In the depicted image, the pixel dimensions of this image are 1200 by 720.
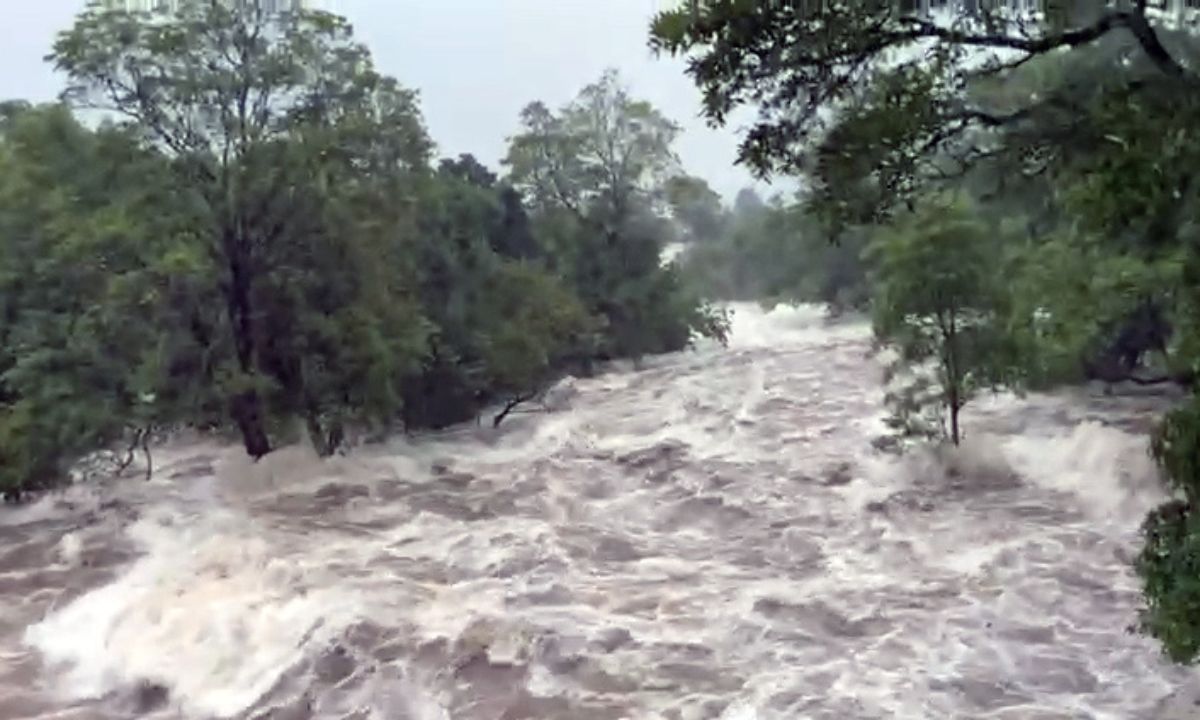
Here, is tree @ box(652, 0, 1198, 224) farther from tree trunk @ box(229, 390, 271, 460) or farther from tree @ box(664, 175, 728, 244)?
tree @ box(664, 175, 728, 244)

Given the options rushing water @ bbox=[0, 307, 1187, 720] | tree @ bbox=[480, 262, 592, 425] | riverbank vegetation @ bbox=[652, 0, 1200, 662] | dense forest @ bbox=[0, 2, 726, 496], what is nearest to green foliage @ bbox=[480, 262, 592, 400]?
tree @ bbox=[480, 262, 592, 425]

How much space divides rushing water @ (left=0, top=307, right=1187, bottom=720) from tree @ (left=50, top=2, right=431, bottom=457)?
4.62 ft

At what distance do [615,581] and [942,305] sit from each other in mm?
5571

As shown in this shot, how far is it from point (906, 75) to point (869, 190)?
2.04 ft

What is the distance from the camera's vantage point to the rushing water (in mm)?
8258

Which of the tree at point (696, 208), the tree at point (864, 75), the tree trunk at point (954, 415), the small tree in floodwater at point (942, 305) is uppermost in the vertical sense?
the tree at point (696, 208)

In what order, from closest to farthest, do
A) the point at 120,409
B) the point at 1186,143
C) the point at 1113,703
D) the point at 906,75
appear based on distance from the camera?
1. the point at 1186,143
2. the point at 906,75
3. the point at 1113,703
4. the point at 120,409

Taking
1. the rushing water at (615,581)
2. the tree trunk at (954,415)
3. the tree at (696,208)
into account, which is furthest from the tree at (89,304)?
the tree at (696,208)

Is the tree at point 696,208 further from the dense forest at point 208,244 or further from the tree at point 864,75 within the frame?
the tree at point 864,75

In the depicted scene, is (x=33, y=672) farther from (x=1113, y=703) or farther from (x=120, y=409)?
(x=1113, y=703)

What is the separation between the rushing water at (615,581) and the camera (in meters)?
8.26

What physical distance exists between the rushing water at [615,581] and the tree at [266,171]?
1.41 metres

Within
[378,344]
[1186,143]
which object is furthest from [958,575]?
[378,344]

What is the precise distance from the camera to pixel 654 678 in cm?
834
